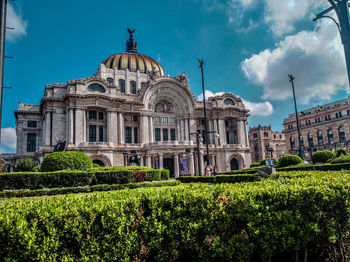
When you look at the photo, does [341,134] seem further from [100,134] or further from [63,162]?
[63,162]

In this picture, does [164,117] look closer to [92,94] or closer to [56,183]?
[92,94]

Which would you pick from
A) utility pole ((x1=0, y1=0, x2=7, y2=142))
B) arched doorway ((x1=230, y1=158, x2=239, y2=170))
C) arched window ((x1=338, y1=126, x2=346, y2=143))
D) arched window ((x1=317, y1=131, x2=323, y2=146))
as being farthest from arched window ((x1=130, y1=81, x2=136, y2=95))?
arched window ((x1=338, y1=126, x2=346, y2=143))

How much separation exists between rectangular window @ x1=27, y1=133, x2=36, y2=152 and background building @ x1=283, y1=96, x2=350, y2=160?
57.4m

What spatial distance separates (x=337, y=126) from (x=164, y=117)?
4545cm

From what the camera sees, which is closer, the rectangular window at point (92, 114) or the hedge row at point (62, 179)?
the hedge row at point (62, 179)

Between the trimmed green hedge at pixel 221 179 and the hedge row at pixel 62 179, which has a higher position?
the hedge row at pixel 62 179

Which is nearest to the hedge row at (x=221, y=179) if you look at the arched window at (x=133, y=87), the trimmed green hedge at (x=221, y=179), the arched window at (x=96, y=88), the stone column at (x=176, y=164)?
the trimmed green hedge at (x=221, y=179)

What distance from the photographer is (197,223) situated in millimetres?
4965

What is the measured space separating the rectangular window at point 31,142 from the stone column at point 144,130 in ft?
68.4

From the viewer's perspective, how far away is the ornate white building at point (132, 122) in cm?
3750

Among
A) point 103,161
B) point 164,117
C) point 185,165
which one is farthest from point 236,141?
point 103,161

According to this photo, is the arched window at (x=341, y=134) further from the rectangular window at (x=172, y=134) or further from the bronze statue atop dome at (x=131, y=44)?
the bronze statue atop dome at (x=131, y=44)

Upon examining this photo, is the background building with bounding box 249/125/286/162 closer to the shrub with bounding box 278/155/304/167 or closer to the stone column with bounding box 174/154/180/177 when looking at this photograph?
the stone column with bounding box 174/154/180/177

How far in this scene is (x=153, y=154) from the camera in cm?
3894
